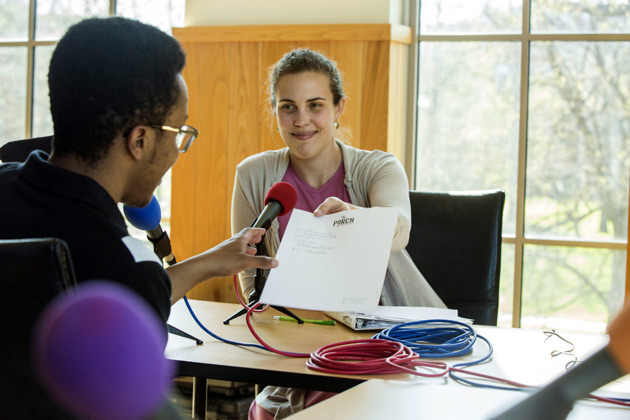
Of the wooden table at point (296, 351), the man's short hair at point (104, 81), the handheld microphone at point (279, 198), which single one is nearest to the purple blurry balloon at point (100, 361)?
the man's short hair at point (104, 81)

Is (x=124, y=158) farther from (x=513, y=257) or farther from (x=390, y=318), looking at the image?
(x=513, y=257)

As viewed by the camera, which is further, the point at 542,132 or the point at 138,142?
the point at 542,132

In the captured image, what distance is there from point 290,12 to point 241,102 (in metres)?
0.51

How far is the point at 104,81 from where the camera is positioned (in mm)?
989

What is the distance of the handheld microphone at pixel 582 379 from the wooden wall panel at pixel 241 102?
9.28 feet

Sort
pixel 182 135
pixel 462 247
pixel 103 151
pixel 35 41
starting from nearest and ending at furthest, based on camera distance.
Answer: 1. pixel 103 151
2. pixel 182 135
3. pixel 462 247
4. pixel 35 41

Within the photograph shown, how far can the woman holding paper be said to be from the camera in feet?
6.84

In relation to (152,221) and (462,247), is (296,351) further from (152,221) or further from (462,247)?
(462,247)

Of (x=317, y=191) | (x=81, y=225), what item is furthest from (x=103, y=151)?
(x=317, y=191)

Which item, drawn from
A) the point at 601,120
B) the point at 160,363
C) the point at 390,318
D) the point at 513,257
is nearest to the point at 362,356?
the point at 390,318

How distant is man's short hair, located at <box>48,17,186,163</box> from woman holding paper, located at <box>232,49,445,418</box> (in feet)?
3.61

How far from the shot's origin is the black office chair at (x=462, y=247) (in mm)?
2166

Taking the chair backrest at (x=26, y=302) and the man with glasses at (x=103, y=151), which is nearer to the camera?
the chair backrest at (x=26, y=302)

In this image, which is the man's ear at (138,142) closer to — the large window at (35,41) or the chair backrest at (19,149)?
the chair backrest at (19,149)
